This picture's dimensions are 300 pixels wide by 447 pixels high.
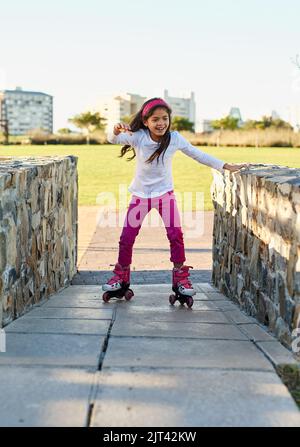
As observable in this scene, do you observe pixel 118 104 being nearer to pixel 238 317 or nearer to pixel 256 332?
pixel 238 317

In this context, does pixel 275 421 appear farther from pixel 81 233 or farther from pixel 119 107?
pixel 119 107

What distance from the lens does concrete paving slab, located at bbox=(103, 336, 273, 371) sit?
10.7 ft

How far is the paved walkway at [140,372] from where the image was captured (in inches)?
105

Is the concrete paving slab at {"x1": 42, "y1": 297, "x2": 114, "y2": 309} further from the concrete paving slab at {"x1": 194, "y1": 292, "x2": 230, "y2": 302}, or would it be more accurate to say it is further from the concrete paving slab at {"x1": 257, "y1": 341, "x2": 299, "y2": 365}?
the concrete paving slab at {"x1": 257, "y1": 341, "x2": 299, "y2": 365}

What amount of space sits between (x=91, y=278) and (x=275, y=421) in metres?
4.28

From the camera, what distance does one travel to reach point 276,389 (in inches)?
117

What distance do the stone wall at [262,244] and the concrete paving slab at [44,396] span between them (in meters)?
1.27

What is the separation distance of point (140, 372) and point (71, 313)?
1.46 metres

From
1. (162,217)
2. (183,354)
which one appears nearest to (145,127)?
(162,217)

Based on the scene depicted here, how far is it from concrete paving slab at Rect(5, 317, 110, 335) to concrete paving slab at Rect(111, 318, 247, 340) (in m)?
0.09

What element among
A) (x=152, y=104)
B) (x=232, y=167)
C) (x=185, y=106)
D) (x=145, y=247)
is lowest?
(x=145, y=247)

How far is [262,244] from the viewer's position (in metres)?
4.43

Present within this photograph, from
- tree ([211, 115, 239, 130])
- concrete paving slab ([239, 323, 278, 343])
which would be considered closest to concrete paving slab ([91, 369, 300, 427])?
concrete paving slab ([239, 323, 278, 343])
